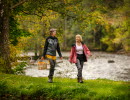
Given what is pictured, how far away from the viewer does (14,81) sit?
10312 millimetres

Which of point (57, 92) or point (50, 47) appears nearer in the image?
point (57, 92)

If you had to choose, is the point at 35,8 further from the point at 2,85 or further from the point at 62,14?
the point at 2,85

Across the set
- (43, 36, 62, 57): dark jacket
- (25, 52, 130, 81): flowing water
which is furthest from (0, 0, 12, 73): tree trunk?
(43, 36, 62, 57): dark jacket

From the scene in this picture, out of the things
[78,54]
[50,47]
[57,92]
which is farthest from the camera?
[78,54]

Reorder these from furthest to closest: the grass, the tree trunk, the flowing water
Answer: the flowing water, the tree trunk, the grass

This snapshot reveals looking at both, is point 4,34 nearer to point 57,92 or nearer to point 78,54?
point 78,54

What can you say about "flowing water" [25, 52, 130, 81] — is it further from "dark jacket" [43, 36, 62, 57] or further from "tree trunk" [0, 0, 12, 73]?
"dark jacket" [43, 36, 62, 57]

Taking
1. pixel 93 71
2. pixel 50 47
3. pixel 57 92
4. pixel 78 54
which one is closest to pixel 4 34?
pixel 50 47

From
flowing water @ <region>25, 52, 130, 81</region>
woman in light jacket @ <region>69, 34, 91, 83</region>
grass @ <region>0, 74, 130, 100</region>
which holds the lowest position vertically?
flowing water @ <region>25, 52, 130, 81</region>

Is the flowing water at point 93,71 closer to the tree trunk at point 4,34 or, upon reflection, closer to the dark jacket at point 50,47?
the tree trunk at point 4,34

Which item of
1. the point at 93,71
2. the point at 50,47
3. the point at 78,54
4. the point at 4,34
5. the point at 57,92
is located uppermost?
the point at 4,34

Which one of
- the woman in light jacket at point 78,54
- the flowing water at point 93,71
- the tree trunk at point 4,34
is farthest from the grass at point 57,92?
the flowing water at point 93,71

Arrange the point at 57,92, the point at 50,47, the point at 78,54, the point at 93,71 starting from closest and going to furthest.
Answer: the point at 57,92, the point at 50,47, the point at 78,54, the point at 93,71

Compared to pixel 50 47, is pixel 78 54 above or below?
below
